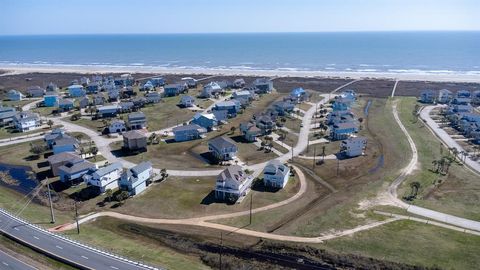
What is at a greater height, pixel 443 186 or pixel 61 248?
pixel 443 186

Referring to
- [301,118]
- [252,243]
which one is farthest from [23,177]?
[301,118]

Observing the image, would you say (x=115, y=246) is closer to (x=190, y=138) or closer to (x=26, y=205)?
(x=26, y=205)

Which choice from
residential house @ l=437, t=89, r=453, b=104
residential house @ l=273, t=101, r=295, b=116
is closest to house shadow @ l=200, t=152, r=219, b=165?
residential house @ l=273, t=101, r=295, b=116

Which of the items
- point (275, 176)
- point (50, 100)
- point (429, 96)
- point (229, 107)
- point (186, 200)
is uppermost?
point (429, 96)

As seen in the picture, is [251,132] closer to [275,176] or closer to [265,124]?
[265,124]

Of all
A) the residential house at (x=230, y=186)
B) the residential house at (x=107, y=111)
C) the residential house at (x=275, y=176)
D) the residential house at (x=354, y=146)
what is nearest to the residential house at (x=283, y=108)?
the residential house at (x=354, y=146)

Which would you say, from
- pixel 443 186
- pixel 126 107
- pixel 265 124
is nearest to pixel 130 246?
pixel 443 186
